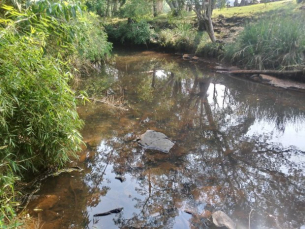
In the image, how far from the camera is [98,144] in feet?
15.3

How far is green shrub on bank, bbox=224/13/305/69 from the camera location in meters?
8.16

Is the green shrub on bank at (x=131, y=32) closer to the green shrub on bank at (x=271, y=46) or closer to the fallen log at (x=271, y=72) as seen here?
the green shrub on bank at (x=271, y=46)

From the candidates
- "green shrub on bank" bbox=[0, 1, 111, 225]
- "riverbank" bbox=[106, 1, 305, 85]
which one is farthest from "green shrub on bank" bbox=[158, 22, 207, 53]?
"green shrub on bank" bbox=[0, 1, 111, 225]

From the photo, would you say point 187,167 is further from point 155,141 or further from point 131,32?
point 131,32

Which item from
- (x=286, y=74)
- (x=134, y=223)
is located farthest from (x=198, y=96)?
(x=134, y=223)

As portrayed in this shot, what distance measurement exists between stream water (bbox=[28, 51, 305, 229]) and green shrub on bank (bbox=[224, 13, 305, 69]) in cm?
146

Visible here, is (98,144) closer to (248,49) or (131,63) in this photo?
(248,49)

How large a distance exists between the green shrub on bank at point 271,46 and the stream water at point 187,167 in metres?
1.46

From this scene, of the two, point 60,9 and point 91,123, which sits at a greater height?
point 60,9

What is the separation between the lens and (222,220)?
9.99ft

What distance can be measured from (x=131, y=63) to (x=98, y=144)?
7.65 metres

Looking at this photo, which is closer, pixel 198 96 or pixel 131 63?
pixel 198 96

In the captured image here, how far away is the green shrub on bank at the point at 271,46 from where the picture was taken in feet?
26.8

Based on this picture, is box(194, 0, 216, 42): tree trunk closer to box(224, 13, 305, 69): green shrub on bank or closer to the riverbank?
the riverbank
